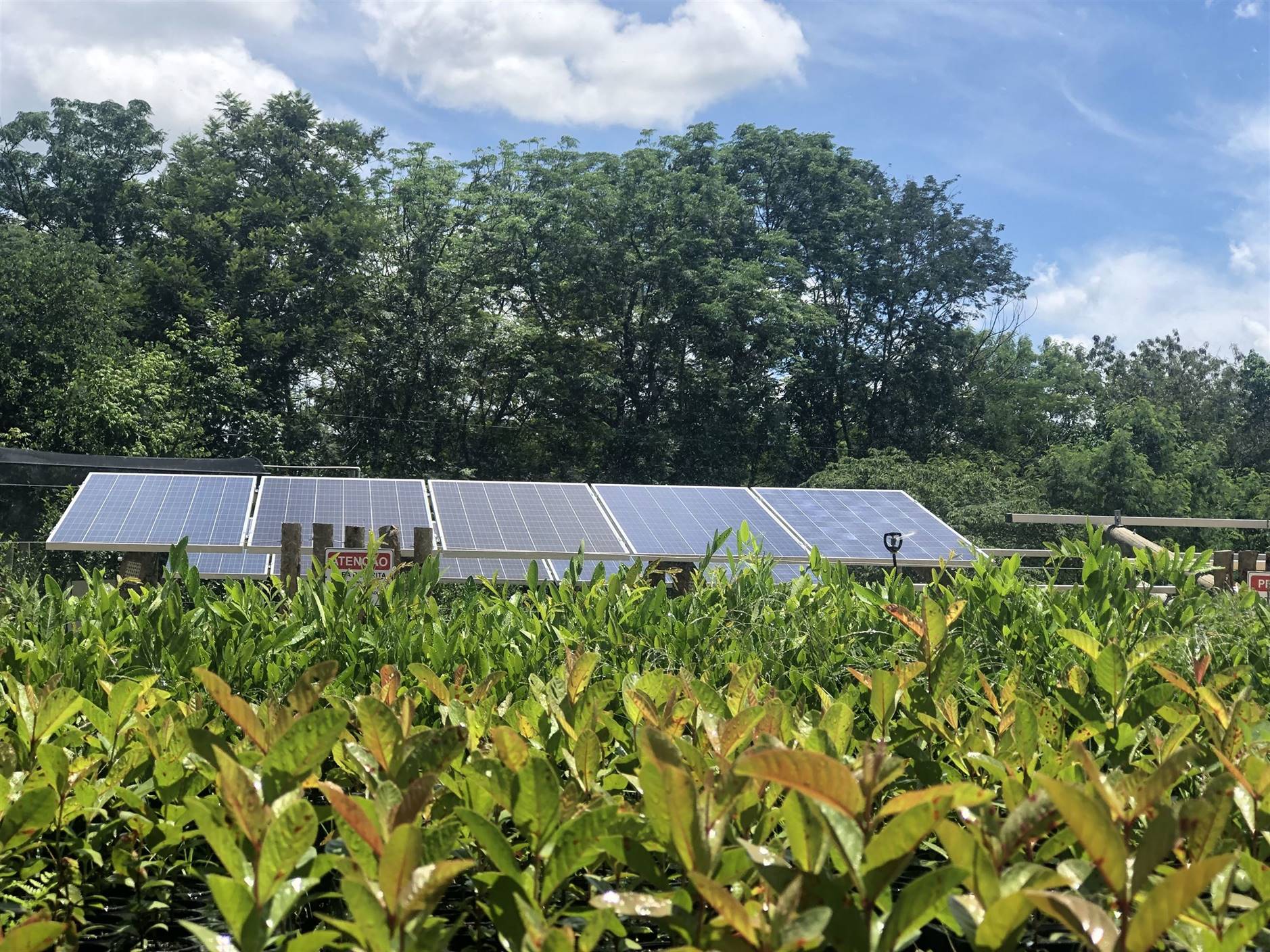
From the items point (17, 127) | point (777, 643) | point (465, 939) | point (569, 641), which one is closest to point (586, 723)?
point (465, 939)

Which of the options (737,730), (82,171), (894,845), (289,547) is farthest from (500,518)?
(82,171)

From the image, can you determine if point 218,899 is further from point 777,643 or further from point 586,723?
point 777,643

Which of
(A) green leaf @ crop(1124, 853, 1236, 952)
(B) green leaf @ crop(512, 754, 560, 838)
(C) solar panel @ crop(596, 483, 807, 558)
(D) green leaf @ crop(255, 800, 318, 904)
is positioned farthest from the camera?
(C) solar panel @ crop(596, 483, 807, 558)

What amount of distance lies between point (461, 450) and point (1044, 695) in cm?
2835

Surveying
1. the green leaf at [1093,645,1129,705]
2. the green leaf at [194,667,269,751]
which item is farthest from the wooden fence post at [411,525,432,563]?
the green leaf at [194,667,269,751]

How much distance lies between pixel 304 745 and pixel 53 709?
22.3 inches

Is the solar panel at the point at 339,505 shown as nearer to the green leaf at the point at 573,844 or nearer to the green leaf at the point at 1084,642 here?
the green leaf at the point at 1084,642

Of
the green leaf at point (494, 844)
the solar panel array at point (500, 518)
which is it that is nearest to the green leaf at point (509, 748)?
the green leaf at point (494, 844)

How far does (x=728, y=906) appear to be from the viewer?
44.6 inches

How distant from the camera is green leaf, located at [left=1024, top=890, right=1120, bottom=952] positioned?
3.49 ft

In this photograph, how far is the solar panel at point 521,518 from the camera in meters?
11.3

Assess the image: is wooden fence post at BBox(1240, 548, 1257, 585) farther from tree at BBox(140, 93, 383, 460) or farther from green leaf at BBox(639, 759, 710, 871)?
tree at BBox(140, 93, 383, 460)

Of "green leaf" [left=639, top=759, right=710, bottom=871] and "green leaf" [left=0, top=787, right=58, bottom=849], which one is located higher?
"green leaf" [left=639, top=759, right=710, bottom=871]

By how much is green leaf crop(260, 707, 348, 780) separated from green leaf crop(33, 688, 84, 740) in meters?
0.50
